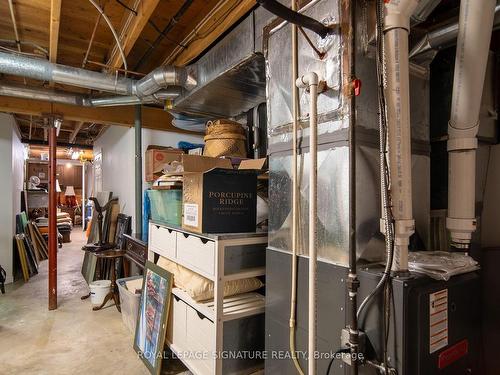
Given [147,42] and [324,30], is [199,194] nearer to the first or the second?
[324,30]

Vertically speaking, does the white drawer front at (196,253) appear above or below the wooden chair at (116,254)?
above

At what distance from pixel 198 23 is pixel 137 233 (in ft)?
8.22

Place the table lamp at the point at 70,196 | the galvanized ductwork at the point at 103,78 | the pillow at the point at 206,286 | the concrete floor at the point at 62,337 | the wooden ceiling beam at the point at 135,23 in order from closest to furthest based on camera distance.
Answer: the pillow at the point at 206,286 < the wooden ceiling beam at the point at 135,23 < the concrete floor at the point at 62,337 < the galvanized ductwork at the point at 103,78 < the table lamp at the point at 70,196

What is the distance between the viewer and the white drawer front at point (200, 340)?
172 centimetres

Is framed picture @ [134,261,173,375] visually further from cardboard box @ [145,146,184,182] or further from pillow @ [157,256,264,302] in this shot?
cardboard box @ [145,146,184,182]

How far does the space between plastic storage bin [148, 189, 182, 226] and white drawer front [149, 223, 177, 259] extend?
7 cm

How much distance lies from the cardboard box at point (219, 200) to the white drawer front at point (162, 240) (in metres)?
0.35

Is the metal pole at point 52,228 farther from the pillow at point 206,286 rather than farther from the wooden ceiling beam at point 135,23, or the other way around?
the pillow at point 206,286

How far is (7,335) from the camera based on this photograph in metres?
2.79

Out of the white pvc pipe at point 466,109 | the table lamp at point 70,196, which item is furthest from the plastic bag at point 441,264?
the table lamp at point 70,196

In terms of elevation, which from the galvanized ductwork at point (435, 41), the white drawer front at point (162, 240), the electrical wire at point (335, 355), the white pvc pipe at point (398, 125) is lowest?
the electrical wire at point (335, 355)

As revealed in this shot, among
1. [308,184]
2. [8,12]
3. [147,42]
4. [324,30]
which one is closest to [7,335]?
[8,12]

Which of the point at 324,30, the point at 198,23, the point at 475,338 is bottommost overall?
the point at 475,338

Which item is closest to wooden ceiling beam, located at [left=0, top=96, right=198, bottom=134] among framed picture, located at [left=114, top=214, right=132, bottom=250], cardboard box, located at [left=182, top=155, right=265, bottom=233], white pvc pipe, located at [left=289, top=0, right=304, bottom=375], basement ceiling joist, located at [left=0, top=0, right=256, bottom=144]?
basement ceiling joist, located at [left=0, top=0, right=256, bottom=144]
